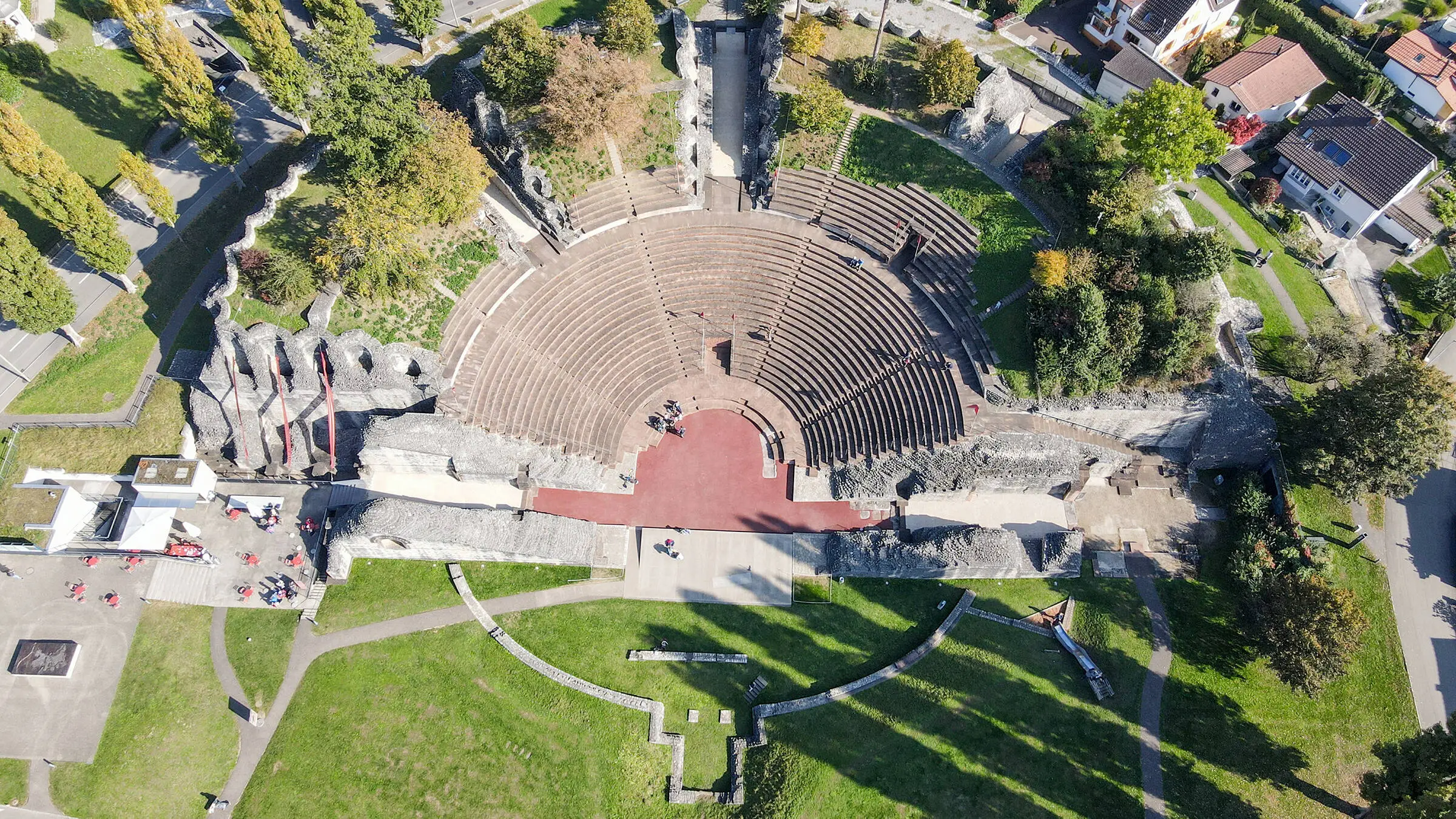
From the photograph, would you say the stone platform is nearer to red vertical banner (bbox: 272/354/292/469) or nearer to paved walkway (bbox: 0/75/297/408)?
red vertical banner (bbox: 272/354/292/469)

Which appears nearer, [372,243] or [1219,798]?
[1219,798]

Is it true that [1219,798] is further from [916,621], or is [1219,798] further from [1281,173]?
[1281,173]

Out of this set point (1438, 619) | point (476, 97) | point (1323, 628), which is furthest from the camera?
point (476, 97)

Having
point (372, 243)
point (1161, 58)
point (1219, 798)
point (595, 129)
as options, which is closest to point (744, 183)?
point (595, 129)

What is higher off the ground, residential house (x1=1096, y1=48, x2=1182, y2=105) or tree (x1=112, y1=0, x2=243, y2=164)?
residential house (x1=1096, y1=48, x2=1182, y2=105)

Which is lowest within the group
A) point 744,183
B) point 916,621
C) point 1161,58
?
point 916,621

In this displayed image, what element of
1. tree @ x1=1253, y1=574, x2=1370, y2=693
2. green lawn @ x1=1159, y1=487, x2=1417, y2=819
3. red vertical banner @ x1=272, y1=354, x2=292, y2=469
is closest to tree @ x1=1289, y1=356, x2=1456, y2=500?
green lawn @ x1=1159, y1=487, x2=1417, y2=819

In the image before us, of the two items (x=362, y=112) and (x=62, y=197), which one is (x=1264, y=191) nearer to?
(x=362, y=112)
